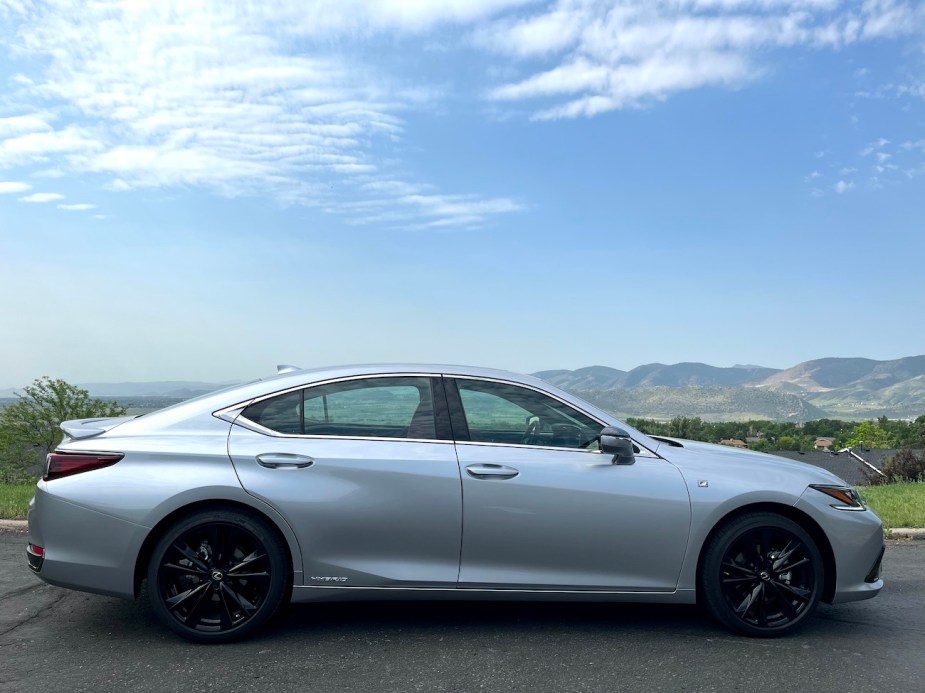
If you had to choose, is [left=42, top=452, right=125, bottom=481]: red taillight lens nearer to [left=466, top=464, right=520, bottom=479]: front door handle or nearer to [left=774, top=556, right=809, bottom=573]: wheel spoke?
[left=466, top=464, right=520, bottom=479]: front door handle

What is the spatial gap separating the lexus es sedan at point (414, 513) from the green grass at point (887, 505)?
4.46 metres

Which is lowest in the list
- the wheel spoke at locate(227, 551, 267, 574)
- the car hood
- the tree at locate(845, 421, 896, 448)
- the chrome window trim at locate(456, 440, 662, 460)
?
the tree at locate(845, 421, 896, 448)

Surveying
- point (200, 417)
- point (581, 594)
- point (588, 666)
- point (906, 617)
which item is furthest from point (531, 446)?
point (906, 617)

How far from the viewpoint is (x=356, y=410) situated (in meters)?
5.02

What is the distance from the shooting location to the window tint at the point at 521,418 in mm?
4996

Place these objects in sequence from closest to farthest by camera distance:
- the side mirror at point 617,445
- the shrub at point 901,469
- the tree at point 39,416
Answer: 1. the side mirror at point 617,445
2. the shrub at point 901,469
3. the tree at point 39,416

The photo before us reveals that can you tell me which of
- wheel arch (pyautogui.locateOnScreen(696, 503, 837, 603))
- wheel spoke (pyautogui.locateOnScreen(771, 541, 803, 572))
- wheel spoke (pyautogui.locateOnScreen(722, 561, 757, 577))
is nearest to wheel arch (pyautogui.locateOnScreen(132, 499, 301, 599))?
wheel arch (pyautogui.locateOnScreen(696, 503, 837, 603))

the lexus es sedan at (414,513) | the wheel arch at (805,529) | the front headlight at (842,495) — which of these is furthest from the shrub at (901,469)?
the lexus es sedan at (414,513)

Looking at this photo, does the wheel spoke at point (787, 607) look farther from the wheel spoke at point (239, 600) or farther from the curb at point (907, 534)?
the curb at point (907, 534)

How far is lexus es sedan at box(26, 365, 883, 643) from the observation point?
4.70m

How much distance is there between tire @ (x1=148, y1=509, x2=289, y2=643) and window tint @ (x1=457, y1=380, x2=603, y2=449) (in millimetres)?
1371

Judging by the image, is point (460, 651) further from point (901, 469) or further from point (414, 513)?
point (901, 469)

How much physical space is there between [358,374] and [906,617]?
400 cm

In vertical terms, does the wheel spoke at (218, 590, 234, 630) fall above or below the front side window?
below
